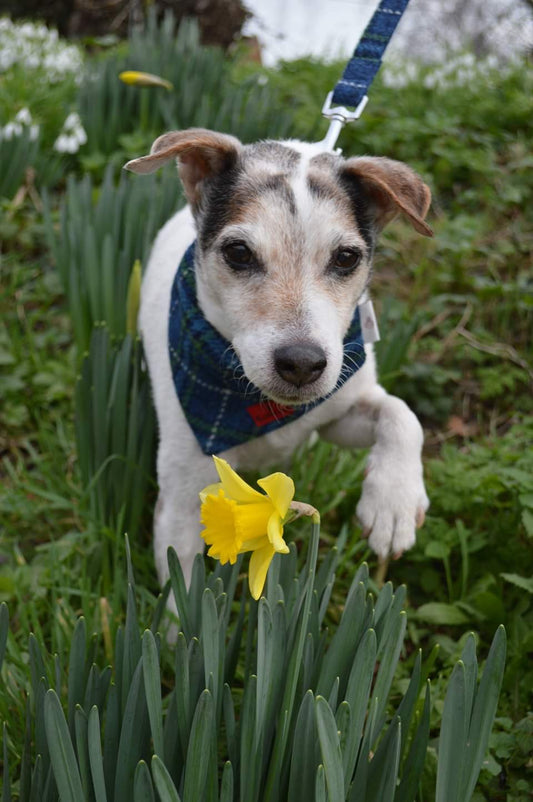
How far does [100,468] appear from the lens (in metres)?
2.17

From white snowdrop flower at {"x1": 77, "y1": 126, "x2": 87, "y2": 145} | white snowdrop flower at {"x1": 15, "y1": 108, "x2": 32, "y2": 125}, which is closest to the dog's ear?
white snowdrop flower at {"x1": 15, "y1": 108, "x2": 32, "y2": 125}

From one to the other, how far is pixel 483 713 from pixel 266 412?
0.92 m

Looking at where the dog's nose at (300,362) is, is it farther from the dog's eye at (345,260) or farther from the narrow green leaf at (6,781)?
the narrow green leaf at (6,781)

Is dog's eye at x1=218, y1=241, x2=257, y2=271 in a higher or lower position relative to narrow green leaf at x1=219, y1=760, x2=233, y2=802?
higher

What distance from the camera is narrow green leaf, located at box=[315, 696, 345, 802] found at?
1067 millimetres

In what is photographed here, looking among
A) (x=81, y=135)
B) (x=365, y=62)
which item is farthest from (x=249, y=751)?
(x=81, y=135)

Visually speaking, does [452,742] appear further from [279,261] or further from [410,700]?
[279,261]

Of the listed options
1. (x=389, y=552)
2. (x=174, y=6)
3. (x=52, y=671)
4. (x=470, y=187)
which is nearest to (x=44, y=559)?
(x=52, y=671)

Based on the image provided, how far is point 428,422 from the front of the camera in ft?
9.93

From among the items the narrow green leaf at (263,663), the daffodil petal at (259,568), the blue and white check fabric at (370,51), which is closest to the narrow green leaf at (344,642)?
the narrow green leaf at (263,663)

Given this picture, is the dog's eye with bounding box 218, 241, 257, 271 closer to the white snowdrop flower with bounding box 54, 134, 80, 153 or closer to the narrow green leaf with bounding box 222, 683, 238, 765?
the narrow green leaf with bounding box 222, 683, 238, 765

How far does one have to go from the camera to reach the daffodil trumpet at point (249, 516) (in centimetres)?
111

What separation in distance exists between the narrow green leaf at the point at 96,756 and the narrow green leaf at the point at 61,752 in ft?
0.08

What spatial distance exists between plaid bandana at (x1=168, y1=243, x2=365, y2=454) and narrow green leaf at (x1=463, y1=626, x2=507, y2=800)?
835 mm
